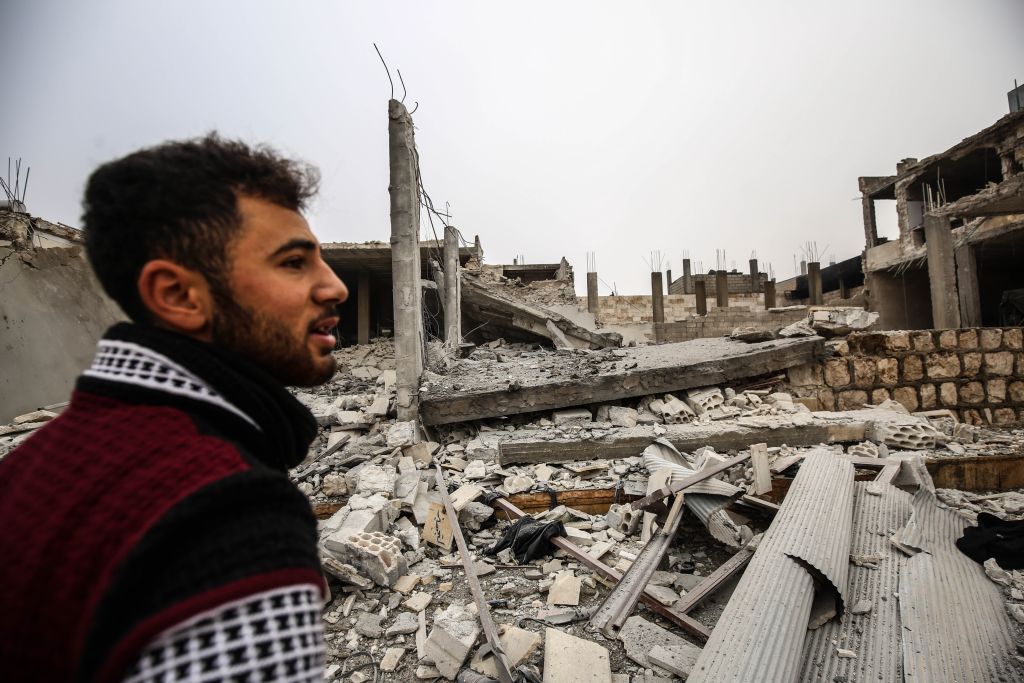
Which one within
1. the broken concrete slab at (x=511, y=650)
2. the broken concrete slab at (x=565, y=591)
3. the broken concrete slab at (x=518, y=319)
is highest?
the broken concrete slab at (x=518, y=319)

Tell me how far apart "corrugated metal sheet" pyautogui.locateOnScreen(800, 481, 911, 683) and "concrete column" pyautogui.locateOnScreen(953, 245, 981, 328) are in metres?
10.3

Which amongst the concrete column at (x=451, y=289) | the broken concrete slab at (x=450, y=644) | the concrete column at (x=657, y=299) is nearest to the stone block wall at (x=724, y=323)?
the concrete column at (x=657, y=299)

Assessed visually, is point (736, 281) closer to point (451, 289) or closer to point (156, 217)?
point (451, 289)

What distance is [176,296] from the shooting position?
0.86 m

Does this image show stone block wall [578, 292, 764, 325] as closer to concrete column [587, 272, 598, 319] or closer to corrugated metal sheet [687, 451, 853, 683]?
concrete column [587, 272, 598, 319]

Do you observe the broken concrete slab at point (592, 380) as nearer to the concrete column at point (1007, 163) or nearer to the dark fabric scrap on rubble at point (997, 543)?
the dark fabric scrap on rubble at point (997, 543)

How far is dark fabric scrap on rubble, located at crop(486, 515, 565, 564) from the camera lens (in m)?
3.38

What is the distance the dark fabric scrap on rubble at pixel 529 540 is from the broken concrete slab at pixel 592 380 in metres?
2.02

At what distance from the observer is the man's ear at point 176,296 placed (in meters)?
0.84

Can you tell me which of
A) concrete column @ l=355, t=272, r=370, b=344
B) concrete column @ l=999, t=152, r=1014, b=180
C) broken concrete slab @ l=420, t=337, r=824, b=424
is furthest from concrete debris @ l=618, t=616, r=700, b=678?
concrete column @ l=999, t=152, r=1014, b=180

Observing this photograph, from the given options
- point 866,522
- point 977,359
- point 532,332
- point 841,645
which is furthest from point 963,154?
point 841,645

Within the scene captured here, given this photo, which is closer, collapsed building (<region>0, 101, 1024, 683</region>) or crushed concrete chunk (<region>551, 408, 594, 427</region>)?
collapsed building (<region>0, 101, 1024, 683</region>)

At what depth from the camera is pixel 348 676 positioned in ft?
7.99

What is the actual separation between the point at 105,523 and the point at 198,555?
131 mm
